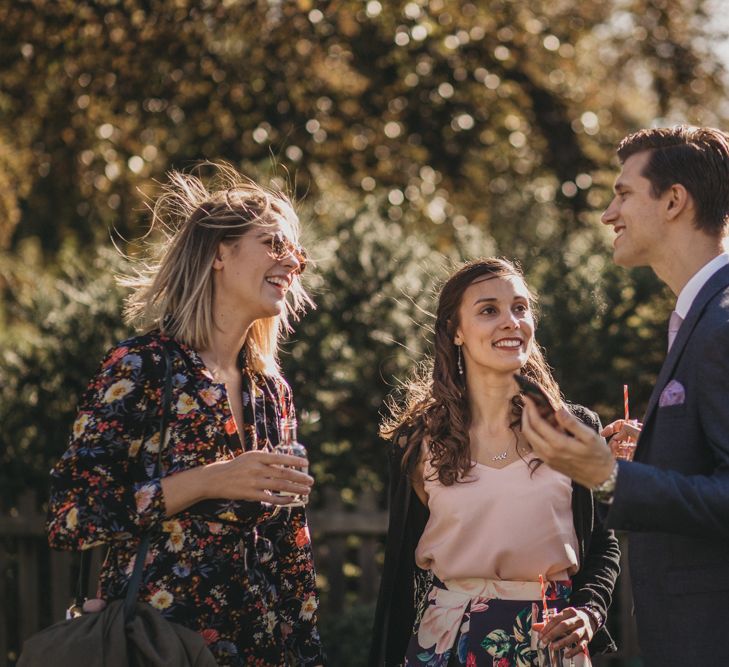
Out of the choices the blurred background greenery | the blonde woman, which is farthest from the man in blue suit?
the blurred background greenery

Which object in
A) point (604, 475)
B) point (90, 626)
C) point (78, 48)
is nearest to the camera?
point (604, 475)

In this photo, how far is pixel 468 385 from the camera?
387 centimetres

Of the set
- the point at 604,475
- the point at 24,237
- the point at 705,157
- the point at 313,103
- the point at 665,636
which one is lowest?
the point at 665,636

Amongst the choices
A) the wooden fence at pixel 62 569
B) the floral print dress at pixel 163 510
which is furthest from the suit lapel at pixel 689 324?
the wooden fence at pixel 62 569

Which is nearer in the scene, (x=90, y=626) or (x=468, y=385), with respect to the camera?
(x=90, y=626)

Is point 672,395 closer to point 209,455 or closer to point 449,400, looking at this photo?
point 449,400

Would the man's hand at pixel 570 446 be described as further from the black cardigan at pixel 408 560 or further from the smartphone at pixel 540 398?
the black cardigan at pixel 408 560

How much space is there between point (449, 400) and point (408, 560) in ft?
1.96

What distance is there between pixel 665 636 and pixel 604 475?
0.60 m

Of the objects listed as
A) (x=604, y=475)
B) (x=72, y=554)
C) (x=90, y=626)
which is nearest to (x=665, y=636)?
(x=604, y=475)

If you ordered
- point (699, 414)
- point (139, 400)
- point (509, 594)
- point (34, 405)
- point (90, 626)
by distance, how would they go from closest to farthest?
1. point (699, 414)
2. point (90, 626)
3. point (139, 400)
4. point (509, 594)
5. point (34, 405)

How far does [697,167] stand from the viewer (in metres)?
3.06

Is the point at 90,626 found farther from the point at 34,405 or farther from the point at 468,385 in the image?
the point at 34,405

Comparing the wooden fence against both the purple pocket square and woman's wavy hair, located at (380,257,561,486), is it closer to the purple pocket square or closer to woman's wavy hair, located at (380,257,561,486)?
woman's wavy hair, located at (380,257,561,486)
